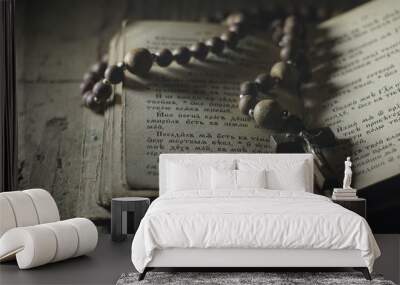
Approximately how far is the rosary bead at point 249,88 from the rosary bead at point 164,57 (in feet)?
2.69

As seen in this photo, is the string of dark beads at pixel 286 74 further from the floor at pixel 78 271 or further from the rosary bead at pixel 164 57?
the floor at pixel 78 271

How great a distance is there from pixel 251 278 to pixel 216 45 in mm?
3203

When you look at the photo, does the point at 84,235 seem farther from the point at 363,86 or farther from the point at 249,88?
the point at 363,86

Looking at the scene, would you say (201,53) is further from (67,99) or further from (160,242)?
(160,242)

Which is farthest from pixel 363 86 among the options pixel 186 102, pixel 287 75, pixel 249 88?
pixel 186 102

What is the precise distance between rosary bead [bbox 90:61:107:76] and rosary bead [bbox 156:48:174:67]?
1.91 ft

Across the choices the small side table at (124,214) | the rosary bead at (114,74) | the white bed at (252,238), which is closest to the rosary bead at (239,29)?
the rosary bead at (114,74)

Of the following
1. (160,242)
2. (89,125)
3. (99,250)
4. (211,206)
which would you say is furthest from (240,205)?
(89,125)

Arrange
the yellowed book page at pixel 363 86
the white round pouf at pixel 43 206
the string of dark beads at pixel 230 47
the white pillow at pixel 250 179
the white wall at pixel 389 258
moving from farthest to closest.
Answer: the string of dark beads at pixel 230 47, the yellowed book page at pixel 363 86, the white pillow at pixel 250 179, the white round pouf at pixel 43 206, the white wall at pixel 389 258

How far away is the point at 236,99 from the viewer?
288 inches

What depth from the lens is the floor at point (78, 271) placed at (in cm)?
485

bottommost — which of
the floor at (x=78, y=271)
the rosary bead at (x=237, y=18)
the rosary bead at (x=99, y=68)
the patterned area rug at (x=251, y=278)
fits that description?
the floor at (x=78, y=271)

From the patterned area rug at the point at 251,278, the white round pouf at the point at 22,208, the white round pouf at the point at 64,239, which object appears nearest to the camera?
the patterned area rug at the point at 251,278

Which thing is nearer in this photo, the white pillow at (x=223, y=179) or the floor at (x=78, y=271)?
the floor at (x=78, y=271)
